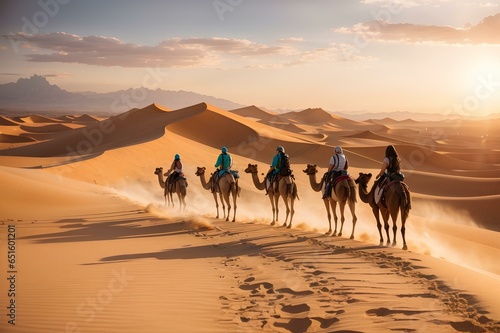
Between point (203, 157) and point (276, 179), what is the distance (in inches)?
1065

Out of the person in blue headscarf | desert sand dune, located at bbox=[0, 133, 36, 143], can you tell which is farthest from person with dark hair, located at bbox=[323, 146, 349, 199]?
desert sand dune, located at bbox=[0, 133, 36, 143]

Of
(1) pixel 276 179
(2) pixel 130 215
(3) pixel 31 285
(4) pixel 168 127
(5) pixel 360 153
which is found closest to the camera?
(3) pixel 31 285

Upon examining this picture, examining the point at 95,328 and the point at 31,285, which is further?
the point at 31,285

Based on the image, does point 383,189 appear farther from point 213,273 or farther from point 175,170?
point 175,170

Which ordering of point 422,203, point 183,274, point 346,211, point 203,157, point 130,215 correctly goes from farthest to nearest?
point 203,157, point 422,203, point 346,211, point 130,215, point 183,274

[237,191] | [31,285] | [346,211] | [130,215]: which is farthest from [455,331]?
[346,211]

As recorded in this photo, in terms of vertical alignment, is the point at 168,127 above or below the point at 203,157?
above

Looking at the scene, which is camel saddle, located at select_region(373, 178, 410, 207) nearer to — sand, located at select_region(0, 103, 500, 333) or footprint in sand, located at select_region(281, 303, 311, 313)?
sand, located at select_region(0, 103, 500, 333)

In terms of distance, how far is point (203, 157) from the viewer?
143 ft

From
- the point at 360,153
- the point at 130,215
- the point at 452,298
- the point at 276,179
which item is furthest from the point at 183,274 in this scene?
the point at 360,153

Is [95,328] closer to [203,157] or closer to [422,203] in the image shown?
[422,203]

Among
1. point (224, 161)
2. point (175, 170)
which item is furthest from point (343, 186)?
point (175, 170)

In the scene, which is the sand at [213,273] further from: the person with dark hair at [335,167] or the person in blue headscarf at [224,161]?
the person in blue headscarf at [224,161]

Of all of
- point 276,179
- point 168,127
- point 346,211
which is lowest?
point 346,211
